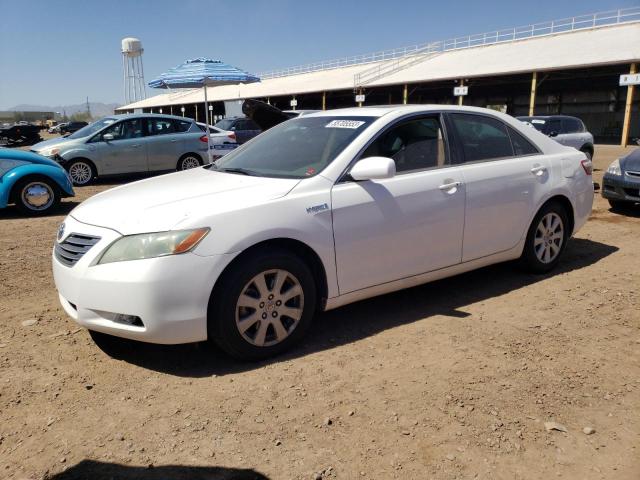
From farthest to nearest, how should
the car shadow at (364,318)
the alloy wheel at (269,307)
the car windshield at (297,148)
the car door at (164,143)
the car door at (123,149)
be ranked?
the car door at (164,143)
the car door at (123,149)
the car windshield at (297,148)
the car shadow at (364,318)
the alloy wheel at (269,307)

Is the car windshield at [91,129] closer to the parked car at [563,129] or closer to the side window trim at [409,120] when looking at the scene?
the side window trim at [409,120]

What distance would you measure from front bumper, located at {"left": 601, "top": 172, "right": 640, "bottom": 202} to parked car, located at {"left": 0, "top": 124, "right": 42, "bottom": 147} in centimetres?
2839

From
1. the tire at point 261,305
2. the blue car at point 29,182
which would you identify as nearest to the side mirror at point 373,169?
the tire at point 261,305

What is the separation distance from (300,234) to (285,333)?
656mm

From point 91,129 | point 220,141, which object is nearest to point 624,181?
point 220,141

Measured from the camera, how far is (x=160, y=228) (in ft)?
10.0

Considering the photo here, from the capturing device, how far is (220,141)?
13492 mm

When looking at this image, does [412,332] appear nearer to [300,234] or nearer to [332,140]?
[300,234]

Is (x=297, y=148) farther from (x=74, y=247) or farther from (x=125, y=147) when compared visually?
(x=125, y=147)

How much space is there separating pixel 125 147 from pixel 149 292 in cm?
968

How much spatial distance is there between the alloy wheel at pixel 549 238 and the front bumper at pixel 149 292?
10.3 feet

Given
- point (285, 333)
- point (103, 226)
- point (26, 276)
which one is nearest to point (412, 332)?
point (285, 333)

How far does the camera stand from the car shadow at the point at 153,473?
2336 mm

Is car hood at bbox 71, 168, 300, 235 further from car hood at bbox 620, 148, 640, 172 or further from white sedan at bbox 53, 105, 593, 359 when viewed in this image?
car hood at bbox 620, 148, 640, 172
